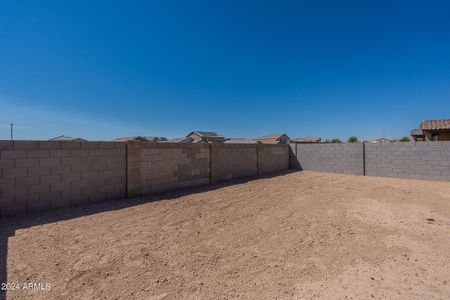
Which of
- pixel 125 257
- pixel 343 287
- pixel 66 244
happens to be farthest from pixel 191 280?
pixel 66 244

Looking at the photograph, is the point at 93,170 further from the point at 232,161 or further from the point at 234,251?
the point at 232,161

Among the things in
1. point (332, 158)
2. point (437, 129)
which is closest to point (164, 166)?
point (332, 158)

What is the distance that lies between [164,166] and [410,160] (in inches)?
390

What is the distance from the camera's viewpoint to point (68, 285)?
2.23m

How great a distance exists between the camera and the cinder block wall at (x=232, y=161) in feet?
28.3

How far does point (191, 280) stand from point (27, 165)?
13.6 feet

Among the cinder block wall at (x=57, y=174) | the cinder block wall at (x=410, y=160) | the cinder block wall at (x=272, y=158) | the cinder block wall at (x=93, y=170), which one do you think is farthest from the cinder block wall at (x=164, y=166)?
the cinder block wall at (x=410, y=160)

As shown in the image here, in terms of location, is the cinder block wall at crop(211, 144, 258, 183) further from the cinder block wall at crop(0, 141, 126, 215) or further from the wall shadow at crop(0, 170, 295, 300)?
the cinder block wall at crop(0, 141, 126, 215)

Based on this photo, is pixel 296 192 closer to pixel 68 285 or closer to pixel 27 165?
pixel 68 285

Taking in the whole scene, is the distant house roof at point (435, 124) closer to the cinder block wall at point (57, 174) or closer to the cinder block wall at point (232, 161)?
the cinder block wall at point (232, 161)

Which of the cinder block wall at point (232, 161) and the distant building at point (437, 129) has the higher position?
the distant building at point (437, 129)

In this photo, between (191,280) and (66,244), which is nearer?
(191,280)

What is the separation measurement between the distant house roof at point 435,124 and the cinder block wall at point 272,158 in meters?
8.37

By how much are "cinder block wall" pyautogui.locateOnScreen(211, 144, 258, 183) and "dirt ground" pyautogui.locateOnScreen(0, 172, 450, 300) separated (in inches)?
132
